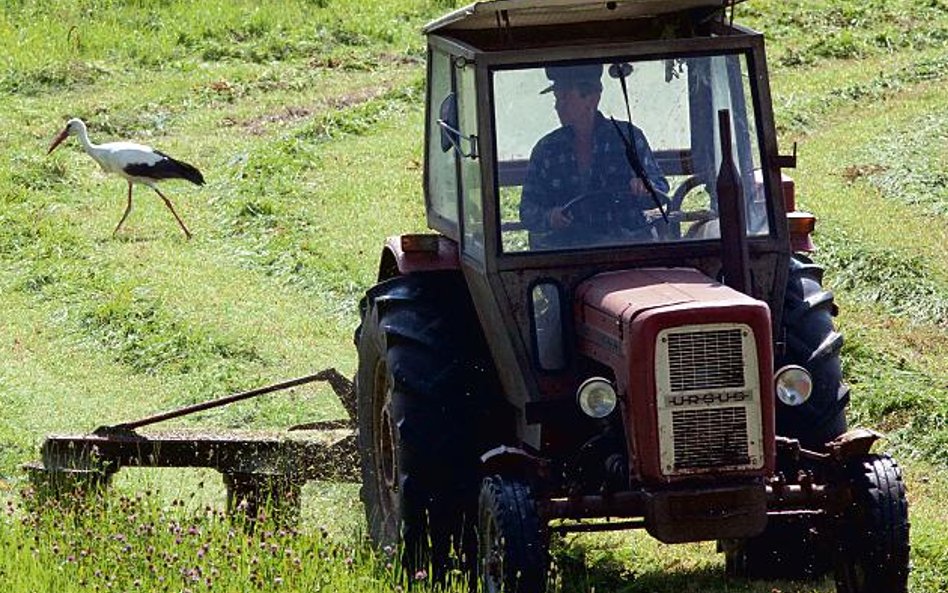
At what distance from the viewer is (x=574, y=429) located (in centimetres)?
771

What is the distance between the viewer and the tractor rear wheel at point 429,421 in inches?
306

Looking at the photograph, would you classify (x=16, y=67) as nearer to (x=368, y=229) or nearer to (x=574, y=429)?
(x=368, y=229)

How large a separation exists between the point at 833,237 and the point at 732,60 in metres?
6.80

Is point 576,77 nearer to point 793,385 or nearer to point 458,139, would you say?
point 458,139

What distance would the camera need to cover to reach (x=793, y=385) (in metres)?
7.33

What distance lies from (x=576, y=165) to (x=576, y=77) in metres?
0.35

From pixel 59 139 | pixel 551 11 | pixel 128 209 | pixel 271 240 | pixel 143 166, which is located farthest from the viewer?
pixel 59 139

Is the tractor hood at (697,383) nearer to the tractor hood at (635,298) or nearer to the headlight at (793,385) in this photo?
the tractor hood at (635,298)

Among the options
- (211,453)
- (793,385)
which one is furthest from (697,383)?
(211,453)

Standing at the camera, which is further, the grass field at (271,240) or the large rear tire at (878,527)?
the grass field at (271,240)

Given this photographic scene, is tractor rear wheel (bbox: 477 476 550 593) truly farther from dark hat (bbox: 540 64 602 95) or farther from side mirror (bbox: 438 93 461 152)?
dark hat (bbox: 540 64 602 95)

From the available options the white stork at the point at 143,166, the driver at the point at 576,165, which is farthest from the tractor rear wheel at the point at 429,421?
the white stork at the point at 143,166

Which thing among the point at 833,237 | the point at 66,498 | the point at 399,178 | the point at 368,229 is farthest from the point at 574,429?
the point at 399,178

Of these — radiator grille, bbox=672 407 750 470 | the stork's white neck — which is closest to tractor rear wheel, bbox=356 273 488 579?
radiator grille, bbox=672 407 750 470
